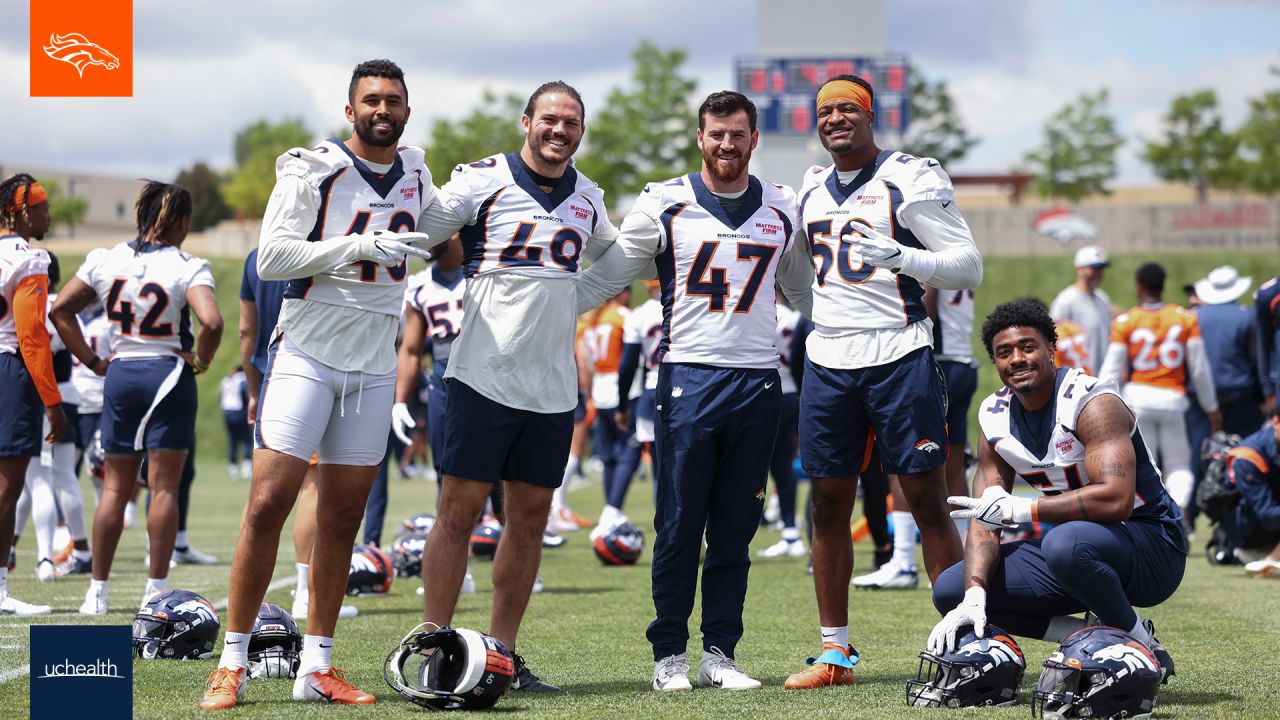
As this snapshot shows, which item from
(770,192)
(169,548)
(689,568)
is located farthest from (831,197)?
(169,548)

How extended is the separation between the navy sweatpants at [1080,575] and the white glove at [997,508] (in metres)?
0.20

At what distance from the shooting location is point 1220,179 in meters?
59.3

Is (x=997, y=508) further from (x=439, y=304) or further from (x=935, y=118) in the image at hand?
(x=935, y=118)

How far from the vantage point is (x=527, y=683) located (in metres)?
5.46

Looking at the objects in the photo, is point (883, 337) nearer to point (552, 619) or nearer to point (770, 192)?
point (770, 192)

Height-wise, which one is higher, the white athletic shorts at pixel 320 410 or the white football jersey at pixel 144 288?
the white football jersey at pixel 144 288

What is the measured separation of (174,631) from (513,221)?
243cm

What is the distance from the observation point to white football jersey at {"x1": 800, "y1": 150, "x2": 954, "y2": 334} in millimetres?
5578

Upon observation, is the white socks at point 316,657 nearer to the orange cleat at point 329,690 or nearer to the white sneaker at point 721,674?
the orange cleat at point 329,690

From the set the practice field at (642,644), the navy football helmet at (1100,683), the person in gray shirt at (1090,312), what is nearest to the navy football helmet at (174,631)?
the practice field at (642,644)

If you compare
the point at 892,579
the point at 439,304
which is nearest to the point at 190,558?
the point at 439,304

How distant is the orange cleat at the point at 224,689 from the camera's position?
4.86m

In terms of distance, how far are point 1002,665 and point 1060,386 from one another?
1051 millimetres

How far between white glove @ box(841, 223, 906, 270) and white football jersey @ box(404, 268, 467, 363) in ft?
12.2
